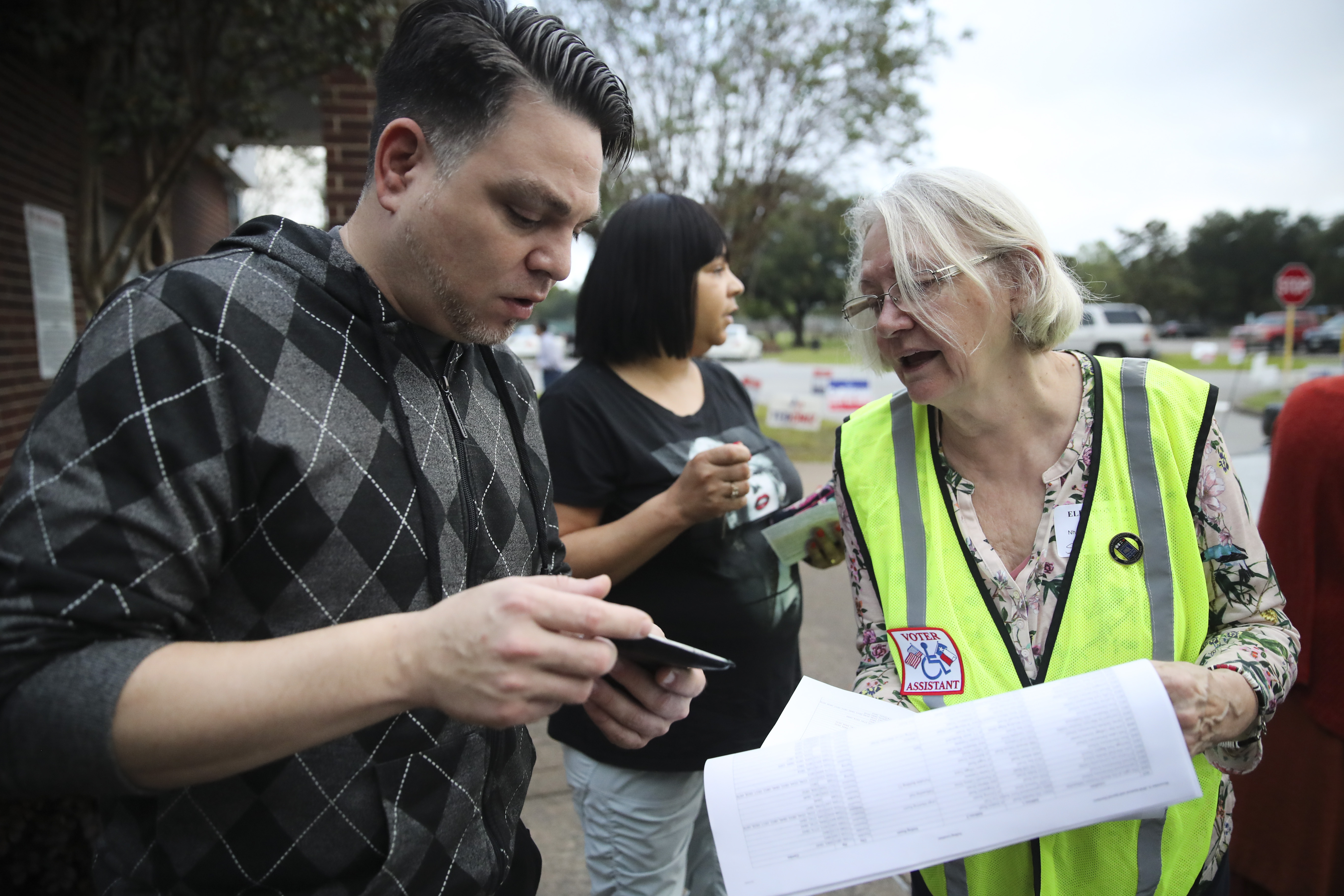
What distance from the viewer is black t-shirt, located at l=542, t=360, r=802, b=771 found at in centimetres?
211

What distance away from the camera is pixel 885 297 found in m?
1.74

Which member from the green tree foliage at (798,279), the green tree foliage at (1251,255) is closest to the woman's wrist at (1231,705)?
the green tree foliage at (798,279)

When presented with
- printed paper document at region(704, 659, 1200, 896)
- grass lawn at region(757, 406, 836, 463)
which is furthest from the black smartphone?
grass lawn at region(757, 406, 836, 463)

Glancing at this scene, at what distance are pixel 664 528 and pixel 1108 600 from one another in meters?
0.97

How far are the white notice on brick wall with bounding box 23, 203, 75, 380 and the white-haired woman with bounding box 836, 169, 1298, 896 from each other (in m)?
5.69

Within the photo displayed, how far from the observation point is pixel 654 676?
4.42 feet

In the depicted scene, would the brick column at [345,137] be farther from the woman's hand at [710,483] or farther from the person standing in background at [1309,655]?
the person standing in background at [1309,655]

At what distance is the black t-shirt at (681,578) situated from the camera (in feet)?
6.91

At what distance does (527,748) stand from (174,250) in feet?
30.5

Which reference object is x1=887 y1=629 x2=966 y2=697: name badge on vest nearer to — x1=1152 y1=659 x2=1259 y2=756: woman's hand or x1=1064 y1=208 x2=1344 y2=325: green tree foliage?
x1=1152 y1=659 x2=1259 y2=756: woman's hand

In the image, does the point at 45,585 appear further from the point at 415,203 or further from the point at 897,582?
the point at 897,582

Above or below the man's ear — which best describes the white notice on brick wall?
below

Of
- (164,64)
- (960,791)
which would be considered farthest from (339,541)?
(164,64)

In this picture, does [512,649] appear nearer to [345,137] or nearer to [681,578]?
[681,578]
